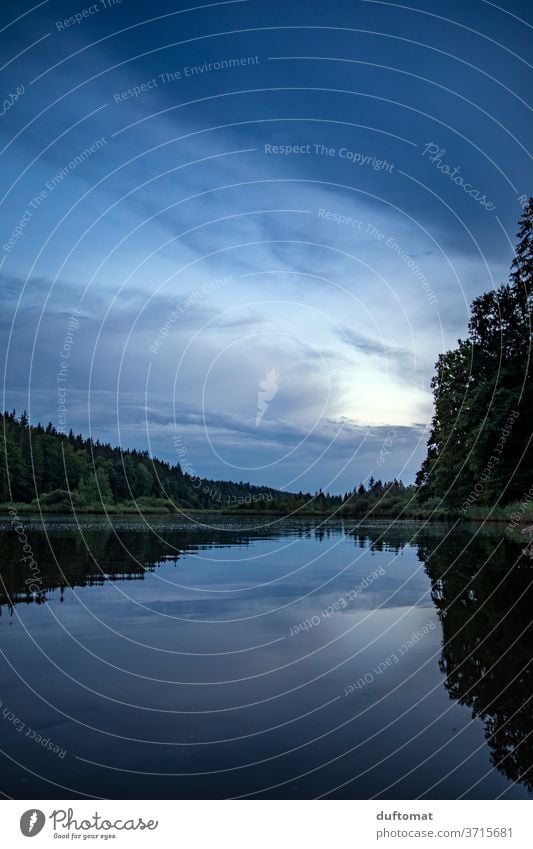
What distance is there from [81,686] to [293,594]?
8.54 m

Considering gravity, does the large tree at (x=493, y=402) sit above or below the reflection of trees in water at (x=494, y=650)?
above

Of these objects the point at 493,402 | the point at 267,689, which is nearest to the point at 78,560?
the point at 267,689

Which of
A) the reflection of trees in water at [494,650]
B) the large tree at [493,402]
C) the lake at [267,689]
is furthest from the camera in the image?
the large tree at [493,402]

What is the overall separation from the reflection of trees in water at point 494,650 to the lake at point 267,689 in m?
0.03

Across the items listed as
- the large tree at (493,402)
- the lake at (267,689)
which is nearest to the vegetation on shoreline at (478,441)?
the large tree at (493,402)

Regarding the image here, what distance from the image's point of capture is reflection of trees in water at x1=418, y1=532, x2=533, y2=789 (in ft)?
22.5

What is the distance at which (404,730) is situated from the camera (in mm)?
7195

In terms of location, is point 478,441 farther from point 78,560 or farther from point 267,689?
point 267,689

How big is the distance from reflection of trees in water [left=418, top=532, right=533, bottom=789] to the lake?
33mm

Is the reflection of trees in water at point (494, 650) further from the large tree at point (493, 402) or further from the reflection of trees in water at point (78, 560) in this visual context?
the large tree at point (493, 402)

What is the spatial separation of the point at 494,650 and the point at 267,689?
3757 mm

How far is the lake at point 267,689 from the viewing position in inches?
241

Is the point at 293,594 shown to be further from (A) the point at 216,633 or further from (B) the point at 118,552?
(B) the point at 118,552

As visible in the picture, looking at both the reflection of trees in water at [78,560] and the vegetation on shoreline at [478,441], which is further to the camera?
the vegetation on shoreline at [478,441]
